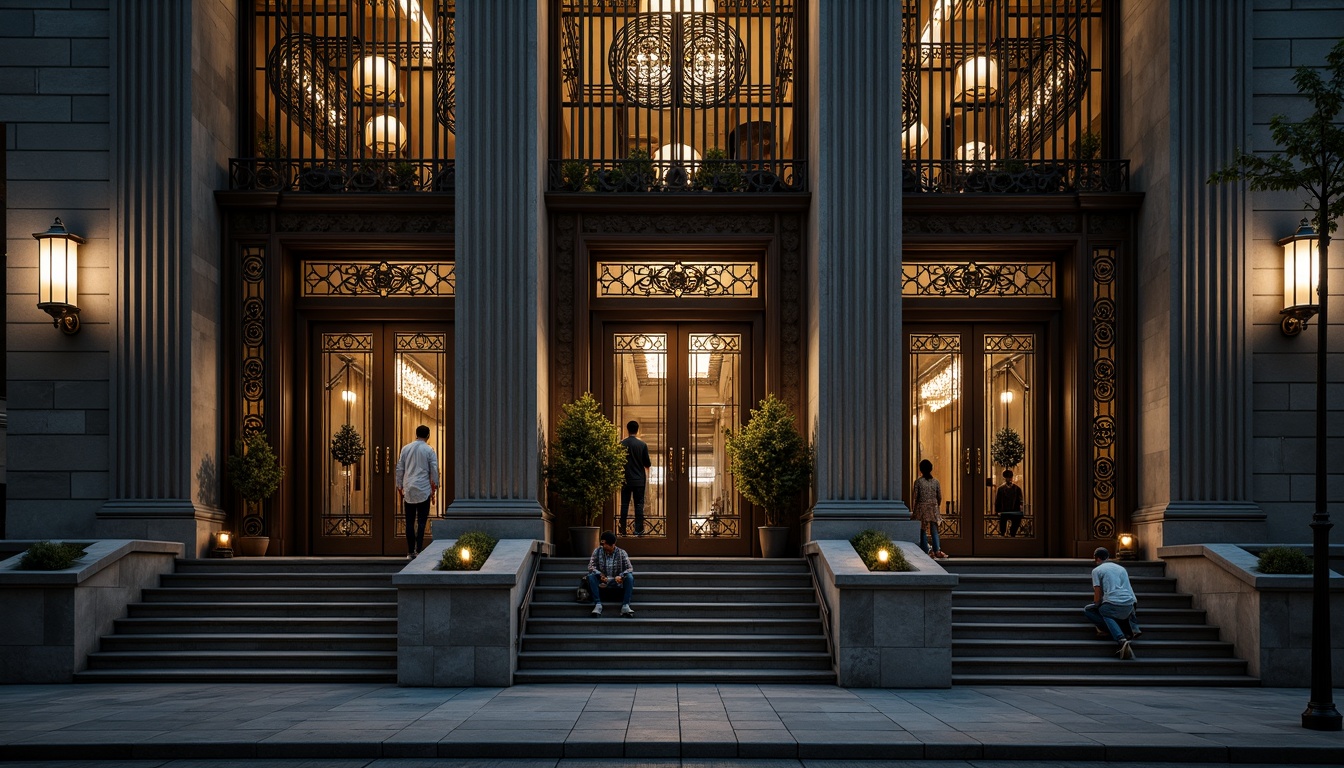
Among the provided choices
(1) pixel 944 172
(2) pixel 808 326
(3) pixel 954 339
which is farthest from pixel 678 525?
(1) pixel 944 172

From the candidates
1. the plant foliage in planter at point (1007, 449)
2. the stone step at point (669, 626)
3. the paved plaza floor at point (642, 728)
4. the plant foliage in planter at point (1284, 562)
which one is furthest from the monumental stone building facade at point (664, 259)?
the paved plaza floor at point (642, 728)

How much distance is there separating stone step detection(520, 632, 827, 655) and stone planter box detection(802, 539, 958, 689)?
2.86 ft

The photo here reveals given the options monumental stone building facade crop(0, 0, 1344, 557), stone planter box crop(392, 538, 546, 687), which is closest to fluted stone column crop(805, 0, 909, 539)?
monumental stone building facade crop(0, 0, 1344, 557)

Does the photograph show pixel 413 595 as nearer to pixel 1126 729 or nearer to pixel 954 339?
pixel 1126 729

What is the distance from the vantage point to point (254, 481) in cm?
1764

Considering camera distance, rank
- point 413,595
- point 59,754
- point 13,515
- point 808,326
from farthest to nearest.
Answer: point 808,326
point 13,515
point 413,595
point 59,754

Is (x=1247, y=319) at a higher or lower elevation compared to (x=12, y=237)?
lower

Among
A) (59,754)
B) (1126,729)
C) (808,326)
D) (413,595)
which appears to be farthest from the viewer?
(808,326)

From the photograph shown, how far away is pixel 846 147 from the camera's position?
17000 millimetres

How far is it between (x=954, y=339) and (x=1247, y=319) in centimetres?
422

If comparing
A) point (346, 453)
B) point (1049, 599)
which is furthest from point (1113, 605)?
point (346, 453)

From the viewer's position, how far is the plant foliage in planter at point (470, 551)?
46.2 feet

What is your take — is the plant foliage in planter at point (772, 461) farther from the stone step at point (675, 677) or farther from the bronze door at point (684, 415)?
the stone step at point (675, 677)

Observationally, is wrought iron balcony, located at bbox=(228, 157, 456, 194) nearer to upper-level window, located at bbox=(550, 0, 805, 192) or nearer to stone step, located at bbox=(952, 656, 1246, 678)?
upper-level window, located at bbox=(550, 0, 805, 192)
